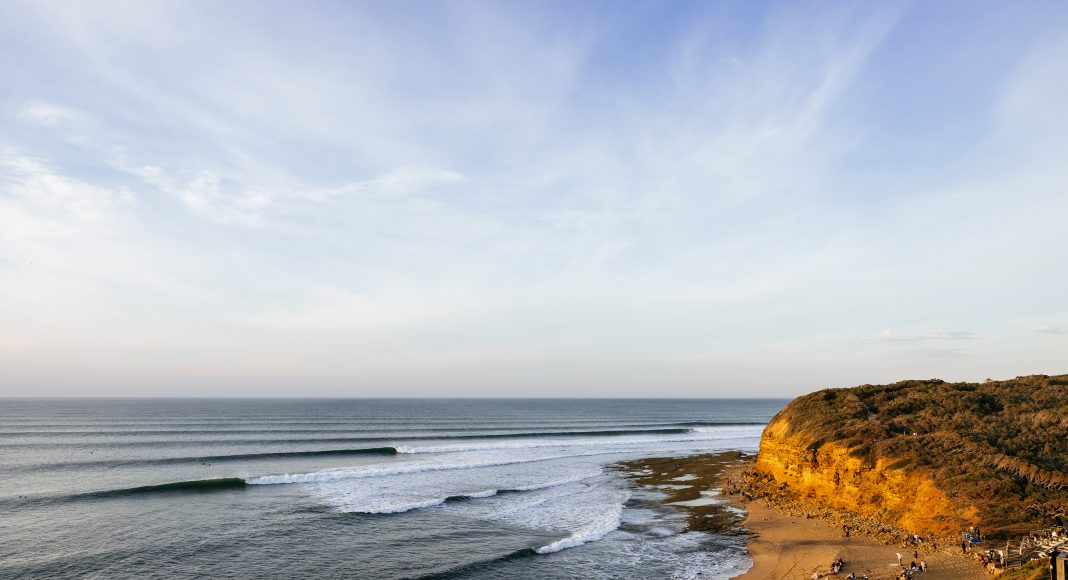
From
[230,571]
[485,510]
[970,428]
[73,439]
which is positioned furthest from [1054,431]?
[73,439]

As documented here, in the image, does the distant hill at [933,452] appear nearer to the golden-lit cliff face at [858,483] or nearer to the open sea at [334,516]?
the golden-lit cliff face at [858,483]

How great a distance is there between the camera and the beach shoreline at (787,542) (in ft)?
59.9

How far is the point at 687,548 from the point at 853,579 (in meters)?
6.76

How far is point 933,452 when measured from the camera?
23.9 metres

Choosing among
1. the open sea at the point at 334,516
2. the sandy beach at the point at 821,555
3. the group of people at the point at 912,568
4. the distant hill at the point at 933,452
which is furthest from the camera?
the distant hill at the point at 933,452

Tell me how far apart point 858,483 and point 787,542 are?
5781 millimetres

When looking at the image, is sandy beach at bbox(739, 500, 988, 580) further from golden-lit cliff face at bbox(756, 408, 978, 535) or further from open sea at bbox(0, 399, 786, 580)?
golden-lit cliff face at bbox(756, 408, 978, 535)

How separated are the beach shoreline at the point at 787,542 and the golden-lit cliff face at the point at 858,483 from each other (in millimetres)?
2075

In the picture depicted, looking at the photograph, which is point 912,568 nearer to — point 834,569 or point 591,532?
point 834,569

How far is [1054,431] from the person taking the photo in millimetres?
24203

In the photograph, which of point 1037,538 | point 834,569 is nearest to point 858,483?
point 1037,538

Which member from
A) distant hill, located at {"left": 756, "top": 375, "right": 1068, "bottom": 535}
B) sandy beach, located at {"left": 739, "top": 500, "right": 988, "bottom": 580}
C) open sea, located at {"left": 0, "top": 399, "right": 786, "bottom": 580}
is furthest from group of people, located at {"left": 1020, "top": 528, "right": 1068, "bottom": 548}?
open sea, located at {"left": 0, "top": 399, "right": 786, "bottom": 580}

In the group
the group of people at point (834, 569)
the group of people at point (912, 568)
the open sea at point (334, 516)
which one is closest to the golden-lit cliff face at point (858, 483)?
the group of people at point (912, 568)

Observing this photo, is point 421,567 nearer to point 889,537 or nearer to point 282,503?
point 282,503
